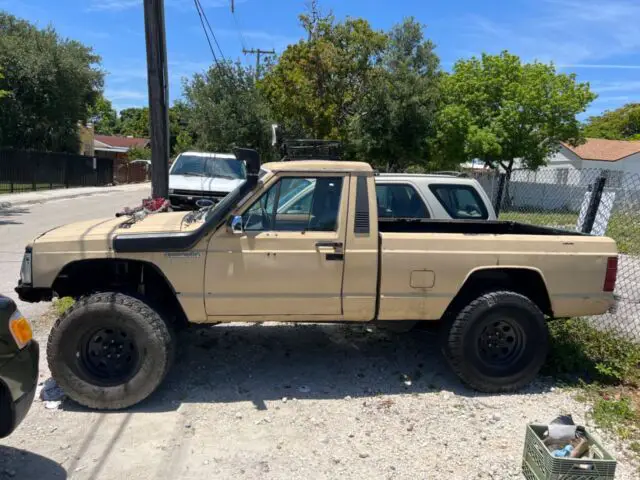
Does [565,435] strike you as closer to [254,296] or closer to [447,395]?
[447,395]

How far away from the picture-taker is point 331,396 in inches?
185

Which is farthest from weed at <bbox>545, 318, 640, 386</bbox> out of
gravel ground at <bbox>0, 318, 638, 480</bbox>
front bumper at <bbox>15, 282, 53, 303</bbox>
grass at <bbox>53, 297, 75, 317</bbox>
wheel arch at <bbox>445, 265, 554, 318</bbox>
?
grass at <bbox>53, 297, 75, 317</bbox>

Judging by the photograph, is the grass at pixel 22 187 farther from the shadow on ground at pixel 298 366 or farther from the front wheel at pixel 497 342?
the front wheel at pixel 497 342

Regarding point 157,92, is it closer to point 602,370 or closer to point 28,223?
point 602,370

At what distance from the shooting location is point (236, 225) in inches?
171

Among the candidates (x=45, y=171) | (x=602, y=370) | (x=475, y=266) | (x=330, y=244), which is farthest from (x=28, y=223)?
(x=45, y=171)

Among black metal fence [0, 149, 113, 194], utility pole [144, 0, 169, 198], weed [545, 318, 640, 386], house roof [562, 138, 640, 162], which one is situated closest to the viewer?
weed [545, 318, 640, 386]

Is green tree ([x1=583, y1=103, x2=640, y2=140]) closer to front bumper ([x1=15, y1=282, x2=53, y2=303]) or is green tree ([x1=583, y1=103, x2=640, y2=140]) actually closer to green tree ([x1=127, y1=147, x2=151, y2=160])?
green tree ([x1=127, y1=147, x2=151, y2=160])

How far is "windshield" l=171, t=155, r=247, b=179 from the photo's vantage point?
44.2 feet

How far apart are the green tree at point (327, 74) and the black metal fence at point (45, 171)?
504 inches

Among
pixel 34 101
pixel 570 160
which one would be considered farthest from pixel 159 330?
pixel 570 160

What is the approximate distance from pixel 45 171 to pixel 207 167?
19.0m

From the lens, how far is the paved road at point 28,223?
7.88 m

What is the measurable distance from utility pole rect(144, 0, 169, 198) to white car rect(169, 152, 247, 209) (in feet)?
11.2
